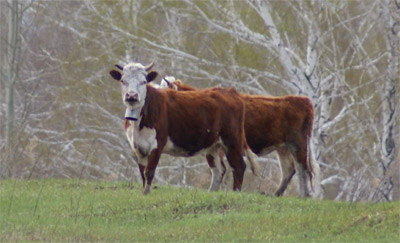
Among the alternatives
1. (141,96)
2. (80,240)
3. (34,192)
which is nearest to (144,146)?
(141,96)

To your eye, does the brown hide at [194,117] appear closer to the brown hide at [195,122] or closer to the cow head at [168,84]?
the brown hide at [195,122]

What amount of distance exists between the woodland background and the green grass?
20.2 feet

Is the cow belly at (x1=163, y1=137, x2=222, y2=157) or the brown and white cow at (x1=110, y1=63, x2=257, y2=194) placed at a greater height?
the brown and white cow at (x1=110, y1=63, x2=257, y2=194)

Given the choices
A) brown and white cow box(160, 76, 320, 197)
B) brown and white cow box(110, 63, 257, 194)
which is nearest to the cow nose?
brown and white cow box(110, 63, 257, 194)

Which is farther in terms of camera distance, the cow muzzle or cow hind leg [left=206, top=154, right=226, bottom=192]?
cow hind leg [left=206, top=154, right=226, bottom=192]

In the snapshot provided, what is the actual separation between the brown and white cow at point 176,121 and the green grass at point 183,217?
2.43 ft

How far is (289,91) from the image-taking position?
1216 inches

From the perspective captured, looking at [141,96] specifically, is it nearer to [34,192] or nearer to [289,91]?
[34,192]

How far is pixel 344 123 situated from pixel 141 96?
20.1m

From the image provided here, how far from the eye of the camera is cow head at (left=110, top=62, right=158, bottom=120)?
15492 mm

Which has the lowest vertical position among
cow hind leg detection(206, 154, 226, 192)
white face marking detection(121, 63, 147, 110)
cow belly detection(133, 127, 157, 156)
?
cow hind leg detection(206, 154, 226, 192)

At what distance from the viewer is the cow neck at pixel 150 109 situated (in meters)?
15.8

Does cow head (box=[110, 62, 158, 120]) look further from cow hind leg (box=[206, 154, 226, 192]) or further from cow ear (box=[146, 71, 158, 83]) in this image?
cow hind leg (box=[206, 154, 226, 192])

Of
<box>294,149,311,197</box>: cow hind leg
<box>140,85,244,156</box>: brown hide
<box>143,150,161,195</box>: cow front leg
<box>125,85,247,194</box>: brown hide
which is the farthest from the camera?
<box>294,149,311,197</box>: cow hind leg
